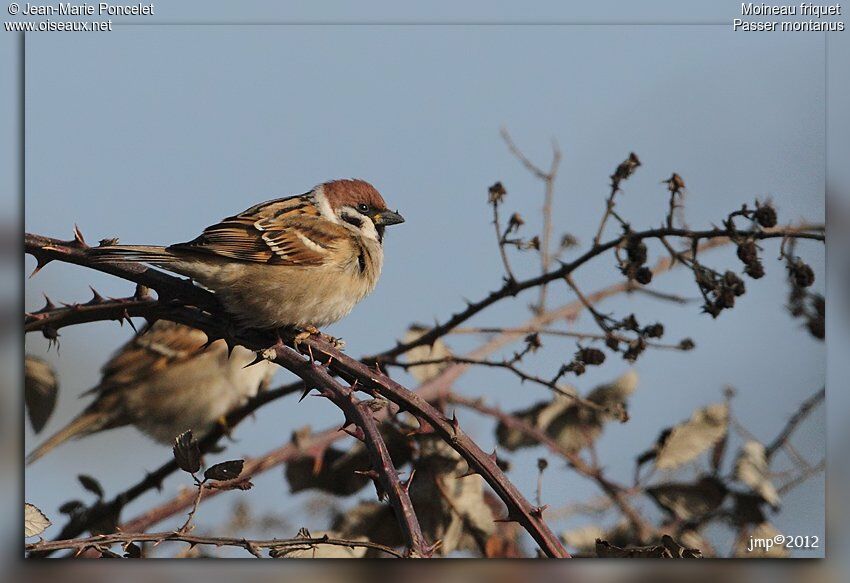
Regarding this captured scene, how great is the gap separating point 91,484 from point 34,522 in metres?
0.57

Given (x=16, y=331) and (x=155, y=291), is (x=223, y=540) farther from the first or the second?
(x=16, y=331)

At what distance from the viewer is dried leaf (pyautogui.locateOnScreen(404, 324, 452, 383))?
13.2ft

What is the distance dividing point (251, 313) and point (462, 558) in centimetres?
112

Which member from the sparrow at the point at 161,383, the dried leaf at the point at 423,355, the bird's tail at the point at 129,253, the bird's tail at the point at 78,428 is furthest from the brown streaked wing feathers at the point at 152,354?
the bird's tail at the point at 129,253

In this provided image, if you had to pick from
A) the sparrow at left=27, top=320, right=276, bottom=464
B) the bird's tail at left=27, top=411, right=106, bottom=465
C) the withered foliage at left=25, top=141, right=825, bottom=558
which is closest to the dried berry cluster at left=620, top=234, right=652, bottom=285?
the withered foliage at left=25, top=141, right=825, bottom=558

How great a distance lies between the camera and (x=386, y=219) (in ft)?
14.2

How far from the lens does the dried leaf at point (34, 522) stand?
9.73ft

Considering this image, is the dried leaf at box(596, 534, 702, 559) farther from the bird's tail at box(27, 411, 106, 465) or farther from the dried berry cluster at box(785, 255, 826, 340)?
the bird's tail at box(27, 411, 106, 465)

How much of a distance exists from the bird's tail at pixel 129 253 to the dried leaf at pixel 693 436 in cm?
207

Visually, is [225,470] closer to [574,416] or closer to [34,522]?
[34,522]

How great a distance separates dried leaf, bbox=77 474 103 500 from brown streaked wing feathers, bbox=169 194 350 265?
895 mm

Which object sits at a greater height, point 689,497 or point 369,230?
point 369,230

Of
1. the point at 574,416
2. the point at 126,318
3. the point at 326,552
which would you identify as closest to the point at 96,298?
the point at 126,318

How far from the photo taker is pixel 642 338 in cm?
335
